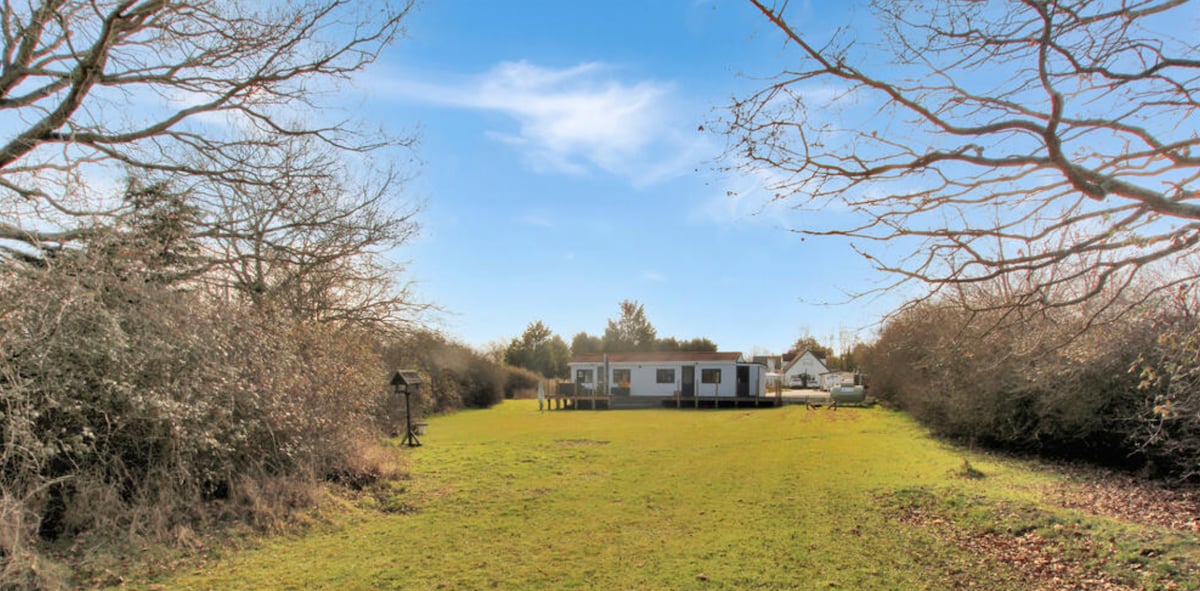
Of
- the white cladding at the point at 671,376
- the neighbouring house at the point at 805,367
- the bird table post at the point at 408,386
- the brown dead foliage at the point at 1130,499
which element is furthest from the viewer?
the neighbouring house at the point at 805,367

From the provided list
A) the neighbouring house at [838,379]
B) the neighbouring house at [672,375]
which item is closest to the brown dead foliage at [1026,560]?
the neighbouring house at [672,375]

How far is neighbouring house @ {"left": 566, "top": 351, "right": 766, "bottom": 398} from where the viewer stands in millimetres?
33438

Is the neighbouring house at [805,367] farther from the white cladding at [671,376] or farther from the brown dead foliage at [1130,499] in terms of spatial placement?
the brown dead foliage at [1130,499]

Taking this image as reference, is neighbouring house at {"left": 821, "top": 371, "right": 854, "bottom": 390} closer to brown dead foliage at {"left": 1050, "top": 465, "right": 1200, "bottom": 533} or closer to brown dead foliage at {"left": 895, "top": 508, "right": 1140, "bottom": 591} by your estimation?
brown dead foliage at {"left": 1050, "top": 465, "right": 1200, "bottom": 533}

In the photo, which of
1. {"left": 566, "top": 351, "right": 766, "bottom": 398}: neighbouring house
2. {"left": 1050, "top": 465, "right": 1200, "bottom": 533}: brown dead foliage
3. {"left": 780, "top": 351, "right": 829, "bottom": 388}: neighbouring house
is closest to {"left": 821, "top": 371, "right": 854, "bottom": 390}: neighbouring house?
{"left": 566, "top": 351, "right": 766, "bottom": 398}: neighbouring house

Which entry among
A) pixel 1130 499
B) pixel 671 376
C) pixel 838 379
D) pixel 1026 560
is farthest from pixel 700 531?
pixel 838 379

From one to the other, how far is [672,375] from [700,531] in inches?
1085

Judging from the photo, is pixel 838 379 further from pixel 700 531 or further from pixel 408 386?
pixel 700 531

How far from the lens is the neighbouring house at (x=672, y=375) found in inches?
1316

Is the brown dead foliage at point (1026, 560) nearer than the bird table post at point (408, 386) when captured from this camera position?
Yes

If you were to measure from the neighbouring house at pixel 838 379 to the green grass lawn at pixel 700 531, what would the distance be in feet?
78.0

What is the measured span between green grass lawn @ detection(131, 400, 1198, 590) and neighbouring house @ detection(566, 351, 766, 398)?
2059cm

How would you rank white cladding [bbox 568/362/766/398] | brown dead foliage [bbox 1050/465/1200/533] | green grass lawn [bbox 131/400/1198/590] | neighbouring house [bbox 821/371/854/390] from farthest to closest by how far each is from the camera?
1. neighbouring house [bbox 821/371/854/390]
2. white cladding [bbox 568/362/766/398]
3. brown dead foliage [bbox 1050/465/1200/533]
4. green grass lawn [bbox 131/400/1198/590]

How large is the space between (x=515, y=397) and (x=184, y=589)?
37.0 meters
